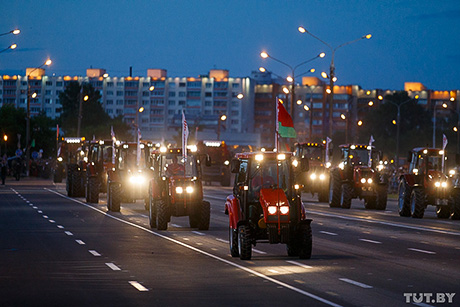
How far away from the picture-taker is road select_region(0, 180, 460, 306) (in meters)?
14.5

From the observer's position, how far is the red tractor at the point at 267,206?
20.3 metres

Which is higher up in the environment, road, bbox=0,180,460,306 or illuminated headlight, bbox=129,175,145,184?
illuminated headlight, bbox=129,175,145,184

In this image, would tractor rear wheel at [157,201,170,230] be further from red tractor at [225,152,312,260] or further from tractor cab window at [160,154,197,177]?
red tractor at [225,152,312,260]

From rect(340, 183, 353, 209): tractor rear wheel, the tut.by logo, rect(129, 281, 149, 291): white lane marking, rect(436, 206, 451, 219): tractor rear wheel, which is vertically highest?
rect(340, 183, 353, 209): tractor rear wheel

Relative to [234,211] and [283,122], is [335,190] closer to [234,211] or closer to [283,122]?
[283,122]

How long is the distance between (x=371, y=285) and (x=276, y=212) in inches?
178

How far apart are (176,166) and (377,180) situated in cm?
1579

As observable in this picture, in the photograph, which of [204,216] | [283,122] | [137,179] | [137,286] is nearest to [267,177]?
[137,286]

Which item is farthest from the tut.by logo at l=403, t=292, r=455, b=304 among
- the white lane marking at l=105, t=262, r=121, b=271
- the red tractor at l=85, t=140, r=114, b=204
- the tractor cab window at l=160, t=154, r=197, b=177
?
the red tractor at l=85, t=140, r=114, b=204

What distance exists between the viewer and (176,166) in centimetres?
3142

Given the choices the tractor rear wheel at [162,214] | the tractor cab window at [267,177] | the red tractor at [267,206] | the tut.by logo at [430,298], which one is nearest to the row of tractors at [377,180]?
the tractor rear wheel at [162,214]

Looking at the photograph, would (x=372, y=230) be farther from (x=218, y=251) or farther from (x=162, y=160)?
(x=218, y=251)

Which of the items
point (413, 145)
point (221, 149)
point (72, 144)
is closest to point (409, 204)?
point (72, 144)

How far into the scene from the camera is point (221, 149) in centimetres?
8456
